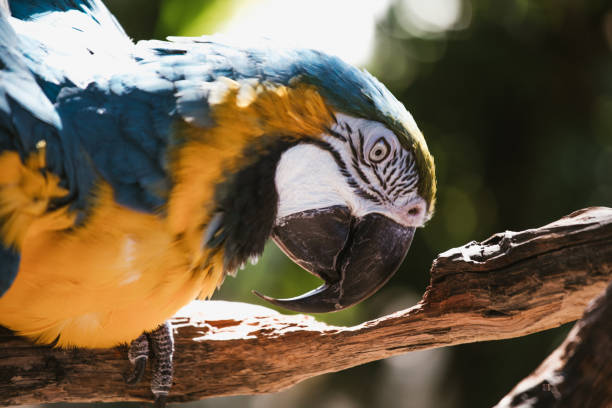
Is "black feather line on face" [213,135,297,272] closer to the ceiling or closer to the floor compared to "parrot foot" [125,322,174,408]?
closer to the ceiling

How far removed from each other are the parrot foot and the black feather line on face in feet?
0.88

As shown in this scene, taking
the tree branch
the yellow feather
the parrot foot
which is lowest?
the parrot foot

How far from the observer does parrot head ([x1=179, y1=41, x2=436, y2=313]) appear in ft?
3.41

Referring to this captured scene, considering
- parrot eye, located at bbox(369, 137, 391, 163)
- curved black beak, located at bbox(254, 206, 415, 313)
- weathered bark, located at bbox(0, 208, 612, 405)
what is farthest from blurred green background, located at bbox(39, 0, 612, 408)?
parrot eye, located at bbox(369, 137, 391, 163)

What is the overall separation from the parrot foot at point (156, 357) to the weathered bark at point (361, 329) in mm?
25

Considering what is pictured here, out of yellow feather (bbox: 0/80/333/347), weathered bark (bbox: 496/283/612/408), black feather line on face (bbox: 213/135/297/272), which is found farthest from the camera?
black feather line on face (bbox: 213/135/297/272)

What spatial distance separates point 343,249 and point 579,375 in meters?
0.55

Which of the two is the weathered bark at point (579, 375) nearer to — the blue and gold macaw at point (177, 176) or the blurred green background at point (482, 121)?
the blue and gold macaw at point (177, 176)

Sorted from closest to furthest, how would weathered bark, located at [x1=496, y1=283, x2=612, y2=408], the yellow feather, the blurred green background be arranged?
weathered bark, located at [x1=496, y1=283, x2=612, y2=408], the yellow feather, the blurred green background

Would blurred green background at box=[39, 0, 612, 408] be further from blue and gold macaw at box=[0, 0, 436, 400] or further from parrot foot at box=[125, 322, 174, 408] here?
blue and gold macaw at box=[0, 0, 436, 400]

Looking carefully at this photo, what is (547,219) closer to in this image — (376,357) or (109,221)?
(376,357)

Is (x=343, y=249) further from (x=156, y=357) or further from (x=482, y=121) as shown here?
(x=482, y=121)

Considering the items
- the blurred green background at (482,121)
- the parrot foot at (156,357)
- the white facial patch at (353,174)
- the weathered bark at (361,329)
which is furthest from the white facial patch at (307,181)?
the blurred green background at (482,121)

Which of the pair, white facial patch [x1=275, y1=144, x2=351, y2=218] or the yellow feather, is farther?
white facial patch [x1=275, y1=144, x2=351, y2=218]
